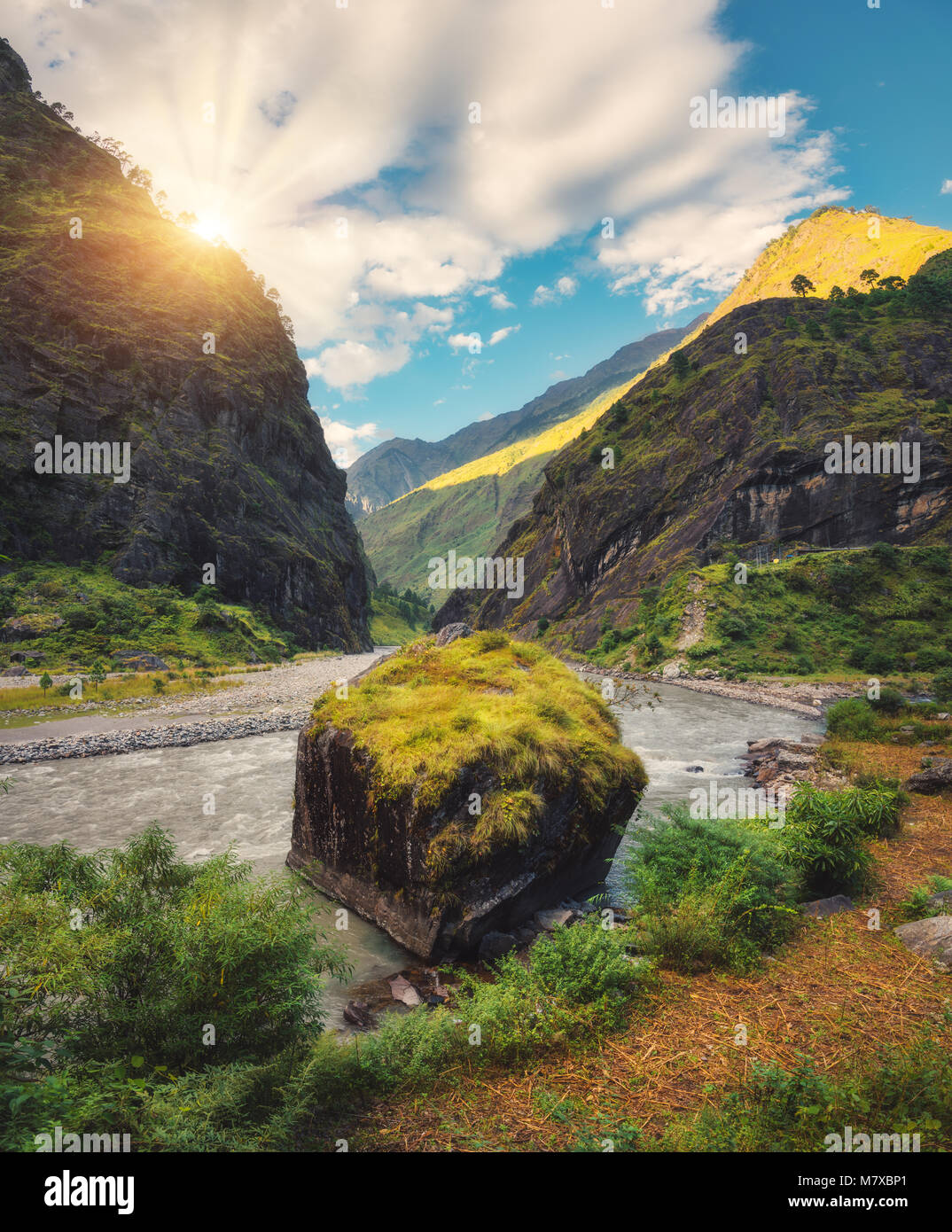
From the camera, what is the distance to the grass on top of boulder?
380 inches

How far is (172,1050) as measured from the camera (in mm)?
4633

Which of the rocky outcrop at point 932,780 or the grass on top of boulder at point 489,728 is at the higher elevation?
the grass on top of boulder at point 489,728

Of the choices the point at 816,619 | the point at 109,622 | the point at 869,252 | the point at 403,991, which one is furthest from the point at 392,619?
the point at 869,252

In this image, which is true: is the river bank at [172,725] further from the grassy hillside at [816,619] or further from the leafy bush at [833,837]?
the grassy hillside at [816,619]

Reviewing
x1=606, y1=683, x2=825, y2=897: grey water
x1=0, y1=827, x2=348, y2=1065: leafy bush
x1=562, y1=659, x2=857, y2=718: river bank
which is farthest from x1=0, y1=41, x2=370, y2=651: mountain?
x1=0, y1=827, x2=348, y2=1065: leafy bush

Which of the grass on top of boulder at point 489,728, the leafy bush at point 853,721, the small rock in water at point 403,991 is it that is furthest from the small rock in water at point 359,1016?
the leafy bush at point 853,721

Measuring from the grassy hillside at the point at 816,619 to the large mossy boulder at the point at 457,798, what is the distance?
40.4m

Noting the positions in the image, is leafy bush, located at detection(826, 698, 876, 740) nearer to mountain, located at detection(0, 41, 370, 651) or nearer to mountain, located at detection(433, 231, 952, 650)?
mountain, located at detection(433, 231, 952, 650)

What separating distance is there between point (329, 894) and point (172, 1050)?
7258 mm

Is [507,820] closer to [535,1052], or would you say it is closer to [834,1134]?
[535,1052]

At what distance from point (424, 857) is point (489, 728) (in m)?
2.59

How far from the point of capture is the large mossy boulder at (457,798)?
9219 mm
